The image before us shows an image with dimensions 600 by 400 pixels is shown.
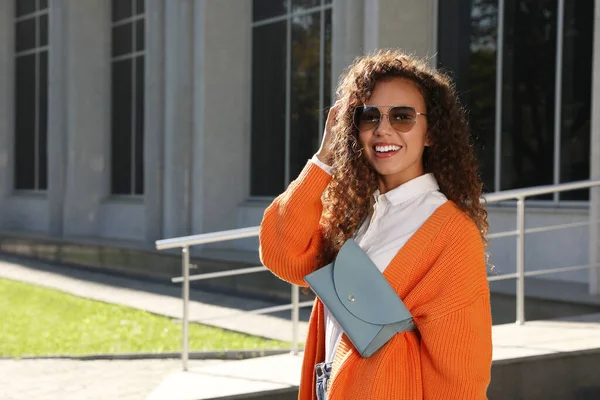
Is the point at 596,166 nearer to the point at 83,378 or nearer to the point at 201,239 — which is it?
the point at 201,239

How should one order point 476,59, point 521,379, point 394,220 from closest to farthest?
point 394,220
point 521,379
point 476,59

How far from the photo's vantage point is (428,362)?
85.9 inches

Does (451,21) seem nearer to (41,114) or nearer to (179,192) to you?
(179,192)

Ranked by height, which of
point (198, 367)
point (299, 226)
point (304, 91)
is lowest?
point (198, 367)

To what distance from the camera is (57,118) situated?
73.5 feet

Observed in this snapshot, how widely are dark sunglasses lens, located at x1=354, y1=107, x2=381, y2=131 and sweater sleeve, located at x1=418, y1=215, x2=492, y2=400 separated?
394mm

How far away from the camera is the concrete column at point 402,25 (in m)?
12.1

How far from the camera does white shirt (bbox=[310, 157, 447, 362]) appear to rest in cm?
233

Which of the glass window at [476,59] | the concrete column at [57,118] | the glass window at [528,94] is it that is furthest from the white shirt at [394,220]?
the concrete column at [57,118]

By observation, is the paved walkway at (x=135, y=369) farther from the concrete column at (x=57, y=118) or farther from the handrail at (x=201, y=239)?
the concrete column at (x=57, y=118)

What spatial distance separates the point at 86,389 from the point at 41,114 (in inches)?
778

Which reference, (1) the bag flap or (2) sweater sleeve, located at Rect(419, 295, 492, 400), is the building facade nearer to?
(1) the bag flap

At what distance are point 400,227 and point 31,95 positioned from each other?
1000 inches

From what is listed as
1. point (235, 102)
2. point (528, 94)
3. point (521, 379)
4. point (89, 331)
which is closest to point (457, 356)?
point (521, 379)
